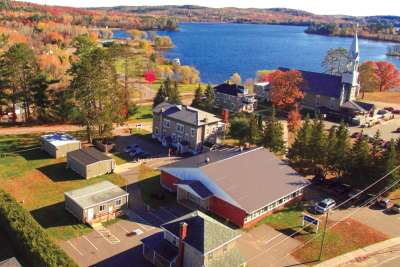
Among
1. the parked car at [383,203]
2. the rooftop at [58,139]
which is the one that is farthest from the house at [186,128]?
the parked car at [383,203]

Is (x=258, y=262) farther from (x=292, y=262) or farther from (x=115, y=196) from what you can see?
(x=115, y=196)

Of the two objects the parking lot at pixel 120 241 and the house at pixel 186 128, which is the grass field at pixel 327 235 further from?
the house at pixel 186 128

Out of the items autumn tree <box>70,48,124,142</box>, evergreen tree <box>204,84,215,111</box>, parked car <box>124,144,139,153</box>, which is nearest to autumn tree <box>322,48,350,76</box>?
evergreen tree <box>204,84,215,111</box>

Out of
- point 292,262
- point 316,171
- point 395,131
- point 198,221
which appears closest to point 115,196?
point 198,221

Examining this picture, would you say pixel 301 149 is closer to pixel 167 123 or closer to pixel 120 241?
pixel 167 123

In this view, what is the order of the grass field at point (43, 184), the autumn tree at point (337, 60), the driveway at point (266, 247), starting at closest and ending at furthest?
the driveway at point (266, 247) → the grass field at point (43, 184) → the autumn tree at point (337, 60)

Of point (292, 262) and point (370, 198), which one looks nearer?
point (292, 262)
